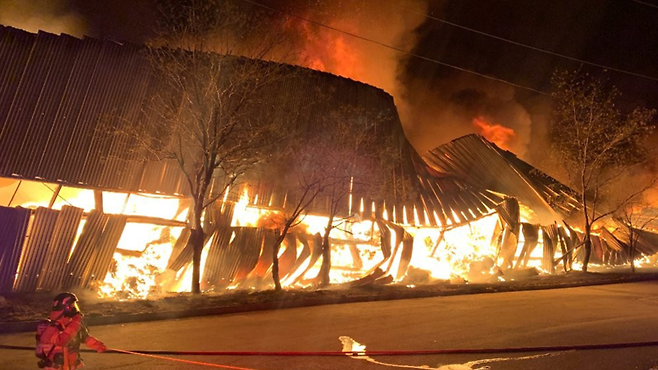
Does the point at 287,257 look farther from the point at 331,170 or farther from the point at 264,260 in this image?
the point at 331,170

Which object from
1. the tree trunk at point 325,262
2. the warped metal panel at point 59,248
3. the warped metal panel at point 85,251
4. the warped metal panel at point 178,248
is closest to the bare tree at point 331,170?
the tree trunk at point 325,262

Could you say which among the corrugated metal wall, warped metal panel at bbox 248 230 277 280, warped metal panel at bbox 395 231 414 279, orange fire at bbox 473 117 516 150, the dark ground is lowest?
the dark ground

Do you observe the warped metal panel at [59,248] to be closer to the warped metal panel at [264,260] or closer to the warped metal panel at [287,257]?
the warped metal panel at [264,260]

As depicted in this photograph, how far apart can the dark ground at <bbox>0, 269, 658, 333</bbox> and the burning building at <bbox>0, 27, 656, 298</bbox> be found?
126 cm

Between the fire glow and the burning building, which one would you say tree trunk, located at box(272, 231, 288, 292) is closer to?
the burning building

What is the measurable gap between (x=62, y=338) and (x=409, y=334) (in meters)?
5.44

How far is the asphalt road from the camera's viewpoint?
19.4ft

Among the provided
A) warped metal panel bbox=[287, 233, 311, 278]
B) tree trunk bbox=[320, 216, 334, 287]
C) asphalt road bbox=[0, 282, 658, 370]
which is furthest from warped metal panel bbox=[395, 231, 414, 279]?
asphalt road bbox=[0, 282, 658, 370]

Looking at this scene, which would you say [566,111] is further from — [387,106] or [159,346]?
[159,346]

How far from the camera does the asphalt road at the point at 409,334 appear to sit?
5.91 metres

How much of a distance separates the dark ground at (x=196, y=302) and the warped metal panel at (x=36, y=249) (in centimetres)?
39

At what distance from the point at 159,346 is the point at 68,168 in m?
7.98

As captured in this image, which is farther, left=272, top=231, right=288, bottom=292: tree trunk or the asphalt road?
left=272, top=231, right=288, bottom=292: tree trunk

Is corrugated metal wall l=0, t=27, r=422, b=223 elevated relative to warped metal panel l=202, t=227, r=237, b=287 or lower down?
elevated
